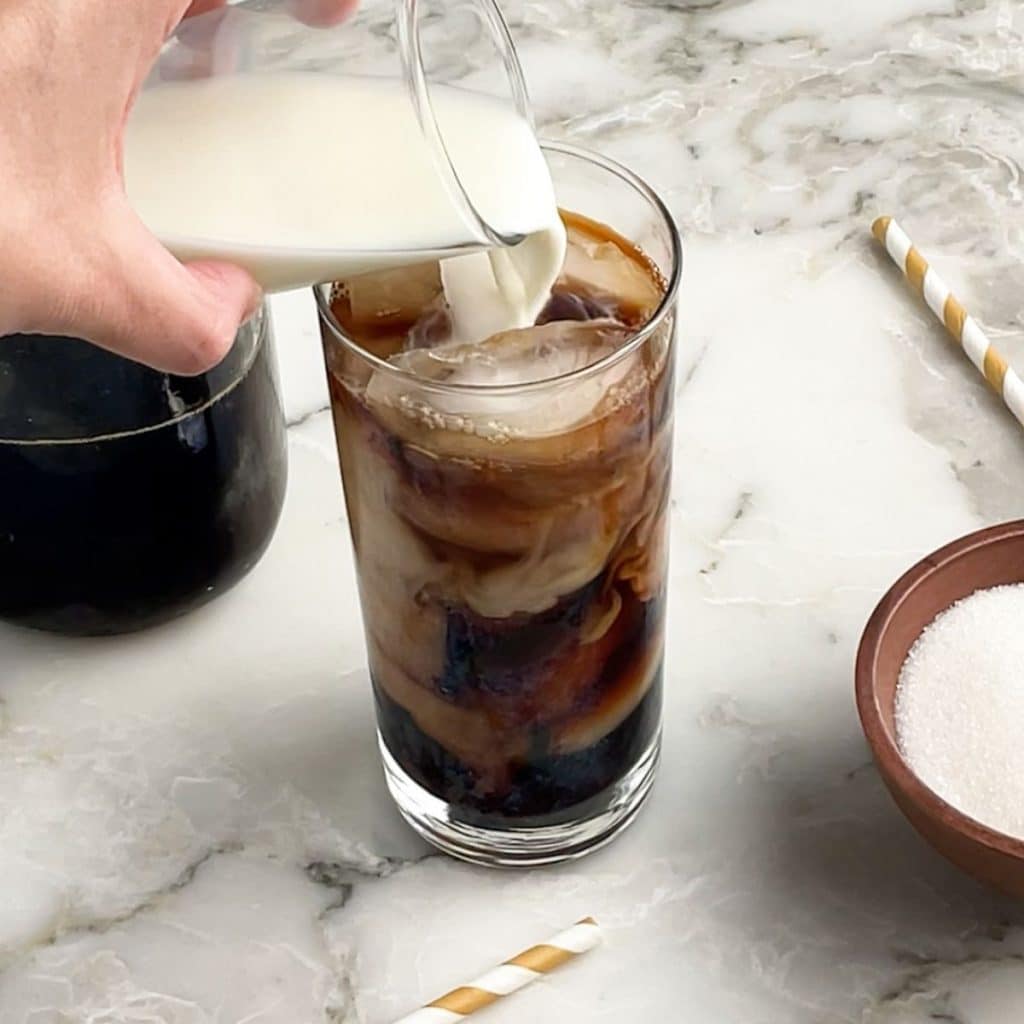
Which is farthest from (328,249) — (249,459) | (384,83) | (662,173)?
(662,173)

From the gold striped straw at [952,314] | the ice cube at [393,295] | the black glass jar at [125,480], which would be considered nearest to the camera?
the ice cube at [393,295]

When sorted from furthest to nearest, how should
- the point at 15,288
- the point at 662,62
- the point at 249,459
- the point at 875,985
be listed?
the point at 662,62 → the point at 249,459 → the point at 875,985 → the point at 15,288

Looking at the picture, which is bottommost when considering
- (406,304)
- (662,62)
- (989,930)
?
(989,930)

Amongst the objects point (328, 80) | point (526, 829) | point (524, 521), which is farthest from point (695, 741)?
point (328, 80)

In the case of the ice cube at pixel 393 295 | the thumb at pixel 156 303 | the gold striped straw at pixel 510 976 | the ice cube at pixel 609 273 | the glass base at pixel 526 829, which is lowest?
the gold striped straw at pixel 510 976

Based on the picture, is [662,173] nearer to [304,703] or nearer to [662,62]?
[662,62]

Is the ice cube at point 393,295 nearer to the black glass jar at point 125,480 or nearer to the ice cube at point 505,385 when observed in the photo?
the ice cube at point 505,385

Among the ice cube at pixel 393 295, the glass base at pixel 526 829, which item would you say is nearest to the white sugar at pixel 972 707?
the glass base at pixel 526 829

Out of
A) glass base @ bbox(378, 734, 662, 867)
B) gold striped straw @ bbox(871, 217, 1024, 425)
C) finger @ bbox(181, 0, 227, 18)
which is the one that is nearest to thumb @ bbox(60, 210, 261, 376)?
finger @ bbox(181, 0, 227, 18)
